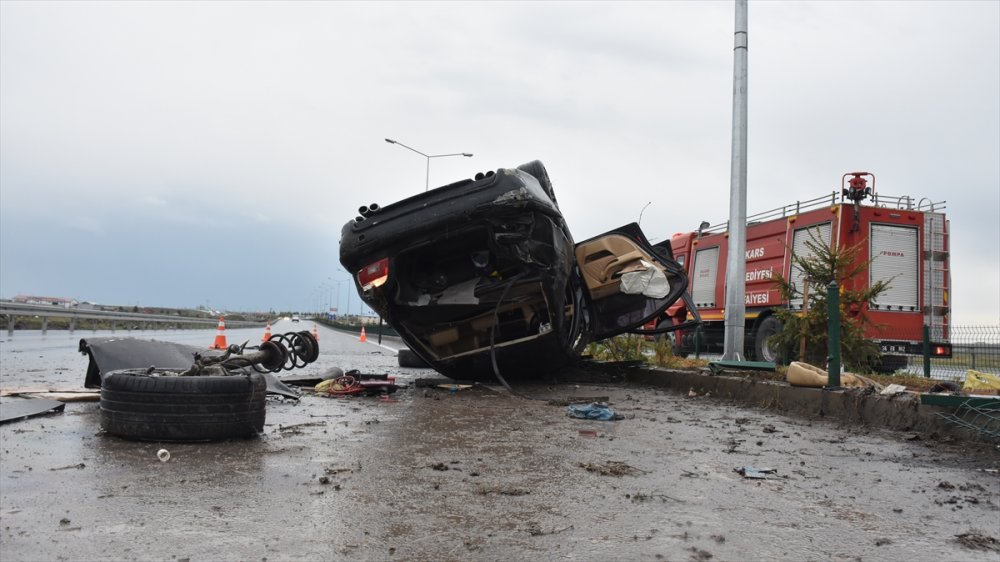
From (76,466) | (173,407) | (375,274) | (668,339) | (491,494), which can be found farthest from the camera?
(668,339)

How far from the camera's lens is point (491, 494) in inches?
147

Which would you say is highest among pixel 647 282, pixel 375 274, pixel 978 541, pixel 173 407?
pixel 647 282

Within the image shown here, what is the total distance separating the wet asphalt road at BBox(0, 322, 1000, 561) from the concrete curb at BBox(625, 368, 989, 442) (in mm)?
273

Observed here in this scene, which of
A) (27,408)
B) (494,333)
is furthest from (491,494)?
(494,333)

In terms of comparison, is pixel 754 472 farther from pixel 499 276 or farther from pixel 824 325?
pixel 824 325

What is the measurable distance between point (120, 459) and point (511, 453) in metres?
2.35

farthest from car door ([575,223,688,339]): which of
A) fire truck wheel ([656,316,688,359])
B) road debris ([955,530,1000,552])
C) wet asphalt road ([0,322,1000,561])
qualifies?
road debris ([955,530,1000,552])

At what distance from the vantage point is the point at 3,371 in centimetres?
1012

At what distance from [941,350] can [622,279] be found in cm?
614

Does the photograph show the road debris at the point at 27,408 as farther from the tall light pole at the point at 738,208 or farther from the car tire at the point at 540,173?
the tall light pole at the point at 738,208

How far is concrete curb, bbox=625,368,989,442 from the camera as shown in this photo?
6.01 m

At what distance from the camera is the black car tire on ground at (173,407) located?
4.95 m

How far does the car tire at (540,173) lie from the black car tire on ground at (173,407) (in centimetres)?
486

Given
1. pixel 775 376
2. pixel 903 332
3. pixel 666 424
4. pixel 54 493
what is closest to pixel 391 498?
pixel 54 493
